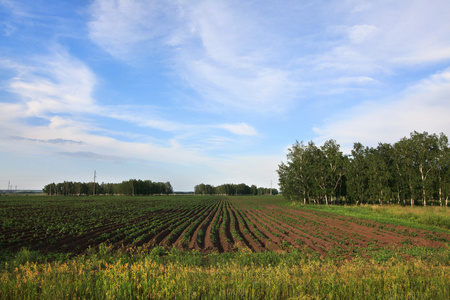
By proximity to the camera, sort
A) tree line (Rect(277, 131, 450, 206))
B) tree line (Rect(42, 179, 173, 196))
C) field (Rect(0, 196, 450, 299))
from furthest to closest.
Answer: tree line (Rect(42, 179, 173, 196)) < tree line (Rect(277, 131, 450, 206)) < field (Rect(0, 196, 450, 299))

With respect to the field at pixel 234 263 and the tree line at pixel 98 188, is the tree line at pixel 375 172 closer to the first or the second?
the field at pixel 234 263

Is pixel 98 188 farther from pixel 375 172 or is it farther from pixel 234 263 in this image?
pixel 234 263

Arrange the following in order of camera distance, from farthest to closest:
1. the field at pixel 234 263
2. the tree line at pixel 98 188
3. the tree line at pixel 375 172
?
1. the tree line at pixel 98 188
2. the tree line at pixel 375 172
3. the field at pixel 234 263

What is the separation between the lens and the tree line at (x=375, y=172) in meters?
47.8

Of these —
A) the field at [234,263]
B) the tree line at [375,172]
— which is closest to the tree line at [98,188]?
the tree line at [375,172]

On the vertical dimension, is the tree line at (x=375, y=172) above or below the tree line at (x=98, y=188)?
above

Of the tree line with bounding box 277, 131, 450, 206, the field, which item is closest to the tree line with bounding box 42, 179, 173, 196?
the tree line with bounding box 277, 131, 450, 206

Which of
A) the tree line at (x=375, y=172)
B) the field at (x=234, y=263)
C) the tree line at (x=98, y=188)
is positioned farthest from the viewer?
the tree line at (x=98, y=188)

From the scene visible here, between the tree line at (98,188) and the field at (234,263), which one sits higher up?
the field at (234,263)

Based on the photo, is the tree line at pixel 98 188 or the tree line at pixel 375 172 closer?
the tree line at pixel 375 172

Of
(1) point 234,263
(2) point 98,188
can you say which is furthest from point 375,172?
(2) point 98,188

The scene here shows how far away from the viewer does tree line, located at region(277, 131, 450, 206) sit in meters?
47.8

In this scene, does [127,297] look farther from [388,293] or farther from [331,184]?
[331,184]

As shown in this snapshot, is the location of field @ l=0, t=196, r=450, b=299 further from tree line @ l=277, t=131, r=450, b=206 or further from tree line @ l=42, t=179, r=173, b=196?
tree line @ l=42, t=179, r=173, b=196
